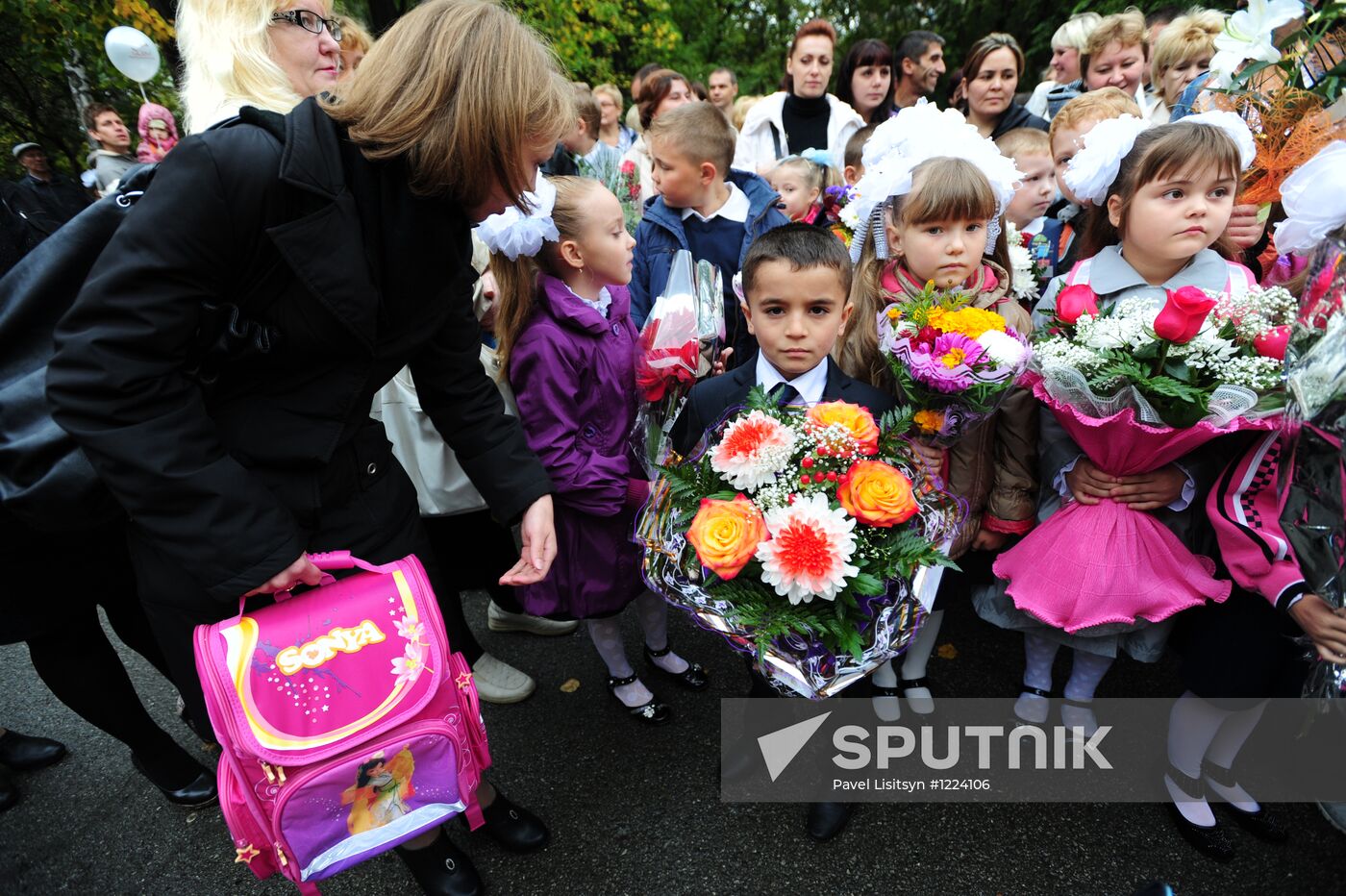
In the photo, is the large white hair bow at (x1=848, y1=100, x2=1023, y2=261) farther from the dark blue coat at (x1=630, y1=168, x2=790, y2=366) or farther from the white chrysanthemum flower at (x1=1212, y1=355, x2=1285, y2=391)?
the white chrysanthemum flower at (x1=1212, y1=355, x2=1285, y2=391)

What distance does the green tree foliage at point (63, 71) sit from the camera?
7715 mm

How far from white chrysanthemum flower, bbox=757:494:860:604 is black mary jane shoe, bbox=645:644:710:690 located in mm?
1407

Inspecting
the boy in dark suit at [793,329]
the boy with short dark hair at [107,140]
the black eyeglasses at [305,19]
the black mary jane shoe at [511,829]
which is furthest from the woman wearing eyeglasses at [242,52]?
the boy with short dark hair at [107,140]

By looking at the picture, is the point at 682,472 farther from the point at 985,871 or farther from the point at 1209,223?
the point at 1209,223

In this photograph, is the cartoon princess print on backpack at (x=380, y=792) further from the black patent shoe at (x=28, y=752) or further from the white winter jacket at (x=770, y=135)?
the white winter jacket at (x=770, y=135)

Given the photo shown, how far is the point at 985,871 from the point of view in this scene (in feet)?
6.98

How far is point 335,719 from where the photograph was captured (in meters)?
1.50

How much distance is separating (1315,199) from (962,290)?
3.00 feet

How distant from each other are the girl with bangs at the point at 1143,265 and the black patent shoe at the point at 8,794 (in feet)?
12.1

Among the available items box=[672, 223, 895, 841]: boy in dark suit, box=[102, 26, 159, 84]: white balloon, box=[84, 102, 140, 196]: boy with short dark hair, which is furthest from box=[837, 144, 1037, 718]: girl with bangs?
box=[84, 102, 140, 196]: boy with short dark hair

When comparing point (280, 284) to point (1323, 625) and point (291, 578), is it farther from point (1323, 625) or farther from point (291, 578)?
point (1323, 625)

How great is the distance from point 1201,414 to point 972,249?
90 centimetres

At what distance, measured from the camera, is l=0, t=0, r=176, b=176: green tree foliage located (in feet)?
25.3

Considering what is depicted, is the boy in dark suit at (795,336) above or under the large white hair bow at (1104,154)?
under
